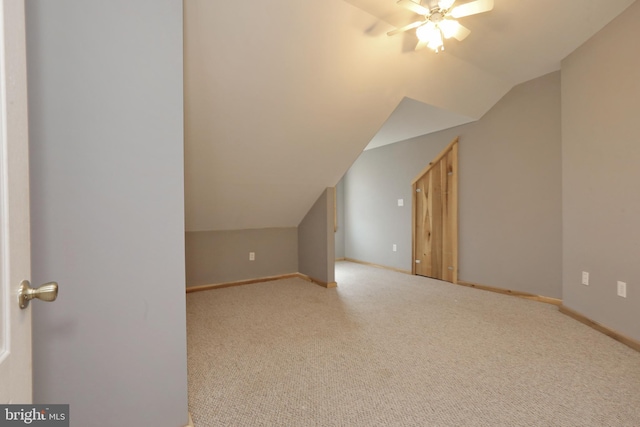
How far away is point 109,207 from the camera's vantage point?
3.84ft

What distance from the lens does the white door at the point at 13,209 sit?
0.60 m

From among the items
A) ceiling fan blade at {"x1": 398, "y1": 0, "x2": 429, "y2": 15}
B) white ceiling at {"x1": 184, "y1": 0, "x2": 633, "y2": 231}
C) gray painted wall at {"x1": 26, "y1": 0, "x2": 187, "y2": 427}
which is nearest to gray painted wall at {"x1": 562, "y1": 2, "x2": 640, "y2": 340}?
white ceiling at {"x1": 184, "y1": 0, "x2": 633, "y2": 231}

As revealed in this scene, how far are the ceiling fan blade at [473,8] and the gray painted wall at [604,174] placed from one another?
4.27 feet

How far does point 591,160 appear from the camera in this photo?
2.61 m

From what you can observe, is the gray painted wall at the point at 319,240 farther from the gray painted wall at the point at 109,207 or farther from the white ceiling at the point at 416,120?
the gray painted wall at the point at 109,207

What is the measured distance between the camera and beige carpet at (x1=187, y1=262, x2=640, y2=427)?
4.96ft

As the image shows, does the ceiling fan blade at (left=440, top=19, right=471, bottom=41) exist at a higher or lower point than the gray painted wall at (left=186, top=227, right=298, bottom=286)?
higher

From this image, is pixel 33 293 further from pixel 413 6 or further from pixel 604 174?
pixel 604 174

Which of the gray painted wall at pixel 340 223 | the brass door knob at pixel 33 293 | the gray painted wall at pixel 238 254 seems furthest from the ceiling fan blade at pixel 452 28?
the gray painted wall at pixel 340 223

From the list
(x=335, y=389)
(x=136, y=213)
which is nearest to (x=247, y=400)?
(x=335, y=389)

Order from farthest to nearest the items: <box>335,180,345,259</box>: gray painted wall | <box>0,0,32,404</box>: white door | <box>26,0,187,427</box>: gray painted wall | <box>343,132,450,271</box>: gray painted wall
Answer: <box>335,180,345,259</box>: gray painted wall → <box>343,132,450,271</box>: gray painted wall → <box>26,0,187,427</box>: gray painted wall → <box>0,0,32,404</box>: white door

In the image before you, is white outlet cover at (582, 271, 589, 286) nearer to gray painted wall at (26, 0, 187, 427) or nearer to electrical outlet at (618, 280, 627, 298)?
electrical outlet at (618, 280, 627, 298)

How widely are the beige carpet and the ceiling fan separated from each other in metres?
2.29

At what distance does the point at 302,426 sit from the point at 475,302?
8.55 ft
